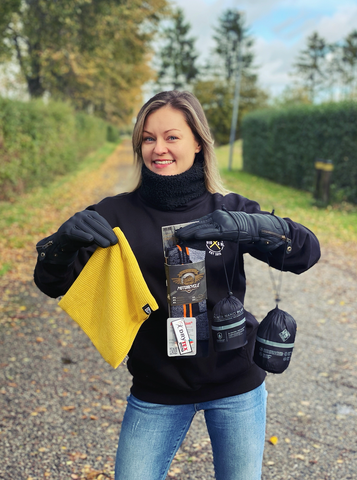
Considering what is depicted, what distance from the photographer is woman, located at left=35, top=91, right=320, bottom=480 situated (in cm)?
181

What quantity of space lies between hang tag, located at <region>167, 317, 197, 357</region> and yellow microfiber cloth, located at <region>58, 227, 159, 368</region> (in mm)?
103

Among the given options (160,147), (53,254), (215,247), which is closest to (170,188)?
(160,147)

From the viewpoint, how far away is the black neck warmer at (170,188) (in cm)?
195

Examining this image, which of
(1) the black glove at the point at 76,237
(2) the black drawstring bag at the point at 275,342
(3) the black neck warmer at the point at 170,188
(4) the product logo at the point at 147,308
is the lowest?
(2) the black drawstring bag at the point at 275,342

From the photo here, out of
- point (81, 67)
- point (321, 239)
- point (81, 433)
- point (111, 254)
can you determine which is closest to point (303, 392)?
point (81, 433)

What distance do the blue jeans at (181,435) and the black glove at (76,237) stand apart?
2.25 ft

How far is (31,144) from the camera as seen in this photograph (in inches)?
515

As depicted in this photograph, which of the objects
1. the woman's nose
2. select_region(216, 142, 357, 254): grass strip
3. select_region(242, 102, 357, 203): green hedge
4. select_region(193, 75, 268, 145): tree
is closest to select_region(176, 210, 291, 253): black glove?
the woman's nose

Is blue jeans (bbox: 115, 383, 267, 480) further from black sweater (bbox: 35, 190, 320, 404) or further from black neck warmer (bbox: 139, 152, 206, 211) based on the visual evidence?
black neck warmer (bbox: 139, 152, 206, 211)

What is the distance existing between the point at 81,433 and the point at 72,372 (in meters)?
0.92

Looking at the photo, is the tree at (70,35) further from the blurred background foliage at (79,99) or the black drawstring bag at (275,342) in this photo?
the black drawstring bag at (275,342)

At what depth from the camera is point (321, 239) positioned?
375 inches

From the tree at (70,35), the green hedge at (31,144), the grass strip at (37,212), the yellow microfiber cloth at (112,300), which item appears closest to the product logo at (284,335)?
the yellow microfiber cloth at (112,300)

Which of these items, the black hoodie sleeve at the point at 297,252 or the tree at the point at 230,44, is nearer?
the black hoodie sleeve at the point at 297,252
